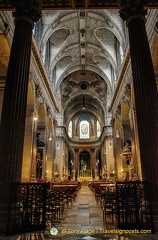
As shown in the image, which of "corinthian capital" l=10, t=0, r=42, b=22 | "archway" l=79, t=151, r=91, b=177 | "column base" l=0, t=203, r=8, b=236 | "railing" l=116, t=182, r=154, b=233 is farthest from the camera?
"archway" l=79, t=151, r=91, b=177

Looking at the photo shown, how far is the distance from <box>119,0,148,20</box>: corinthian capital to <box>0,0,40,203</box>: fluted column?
3.50 metres

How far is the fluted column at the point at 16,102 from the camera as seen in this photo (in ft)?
17.4

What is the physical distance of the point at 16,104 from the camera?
5887 millimetres

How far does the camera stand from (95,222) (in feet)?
18.6

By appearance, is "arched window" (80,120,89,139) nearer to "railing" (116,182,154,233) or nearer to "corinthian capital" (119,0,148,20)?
"corinthian capital" (119,0,148,20)

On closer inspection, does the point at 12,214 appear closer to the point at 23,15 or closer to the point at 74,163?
the point at 23,15

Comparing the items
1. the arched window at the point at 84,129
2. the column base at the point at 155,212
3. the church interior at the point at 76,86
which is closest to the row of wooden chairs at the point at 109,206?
the church interior at the point at 76,86

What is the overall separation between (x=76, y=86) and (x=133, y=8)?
2520 centimetres

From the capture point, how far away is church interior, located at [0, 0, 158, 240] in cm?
553

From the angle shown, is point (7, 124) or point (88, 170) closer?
point (7, 124)

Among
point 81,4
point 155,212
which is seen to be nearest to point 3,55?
point 81,4

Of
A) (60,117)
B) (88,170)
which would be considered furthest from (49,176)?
(88,170)

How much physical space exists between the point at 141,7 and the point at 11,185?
7.80 metres

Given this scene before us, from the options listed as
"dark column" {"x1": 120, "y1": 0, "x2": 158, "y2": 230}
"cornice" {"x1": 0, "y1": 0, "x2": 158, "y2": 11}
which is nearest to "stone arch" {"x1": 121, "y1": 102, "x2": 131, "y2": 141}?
"cornice" {"x1": 0, "y1": 0, "x2": 158, "y2": 11}
